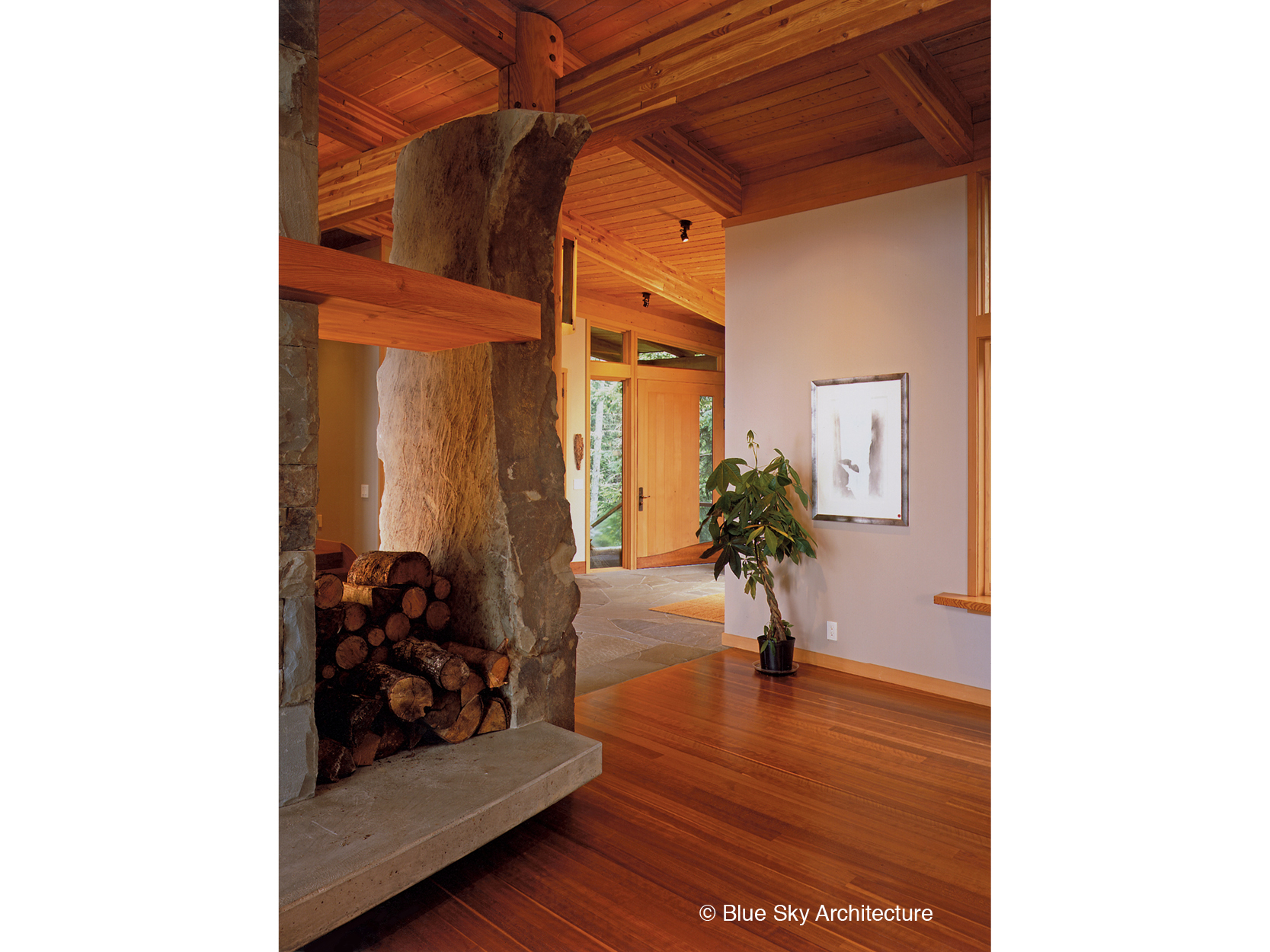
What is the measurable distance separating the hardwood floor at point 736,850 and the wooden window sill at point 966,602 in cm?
48

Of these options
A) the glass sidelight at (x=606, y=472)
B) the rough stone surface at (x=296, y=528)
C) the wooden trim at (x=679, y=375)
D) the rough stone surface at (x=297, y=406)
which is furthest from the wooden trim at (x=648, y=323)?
the rough stone surface at (x=296, y=528)

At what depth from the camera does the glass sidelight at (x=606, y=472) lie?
749 centimetres

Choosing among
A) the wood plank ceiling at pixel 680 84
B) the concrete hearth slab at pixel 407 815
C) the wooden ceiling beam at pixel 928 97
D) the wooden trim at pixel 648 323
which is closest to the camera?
the concrete hearth slab at pixel 407 815

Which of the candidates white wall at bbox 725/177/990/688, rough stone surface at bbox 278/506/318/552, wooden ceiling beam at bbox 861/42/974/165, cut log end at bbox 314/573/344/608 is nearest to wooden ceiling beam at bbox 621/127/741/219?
white wall at bbox 725/177/990/688

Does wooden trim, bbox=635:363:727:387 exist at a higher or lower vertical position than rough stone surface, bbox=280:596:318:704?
higher

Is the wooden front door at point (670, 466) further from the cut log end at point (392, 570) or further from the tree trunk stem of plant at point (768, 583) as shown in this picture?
the cut log end at point (392, 570)

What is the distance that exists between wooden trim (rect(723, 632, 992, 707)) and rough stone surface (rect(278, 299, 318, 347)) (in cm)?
311

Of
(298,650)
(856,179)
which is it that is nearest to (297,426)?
(298,650)

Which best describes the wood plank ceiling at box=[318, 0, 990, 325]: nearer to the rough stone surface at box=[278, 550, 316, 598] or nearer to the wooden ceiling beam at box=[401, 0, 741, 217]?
the wooden ceiling beam at box=[401, 0, 741, 217]

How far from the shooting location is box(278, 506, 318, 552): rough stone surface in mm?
1720
